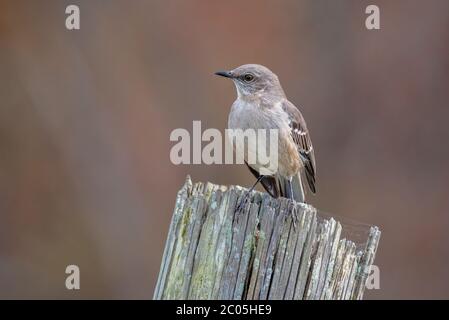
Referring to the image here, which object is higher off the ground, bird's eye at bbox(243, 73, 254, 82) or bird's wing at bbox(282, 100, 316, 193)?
bird's eye at bbox(243, 73, 254, 82)

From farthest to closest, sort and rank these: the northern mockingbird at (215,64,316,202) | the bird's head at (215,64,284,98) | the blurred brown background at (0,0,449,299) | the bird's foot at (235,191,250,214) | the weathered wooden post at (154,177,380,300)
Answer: the blurred brown background at (0,0,449,299) → the bird's head at (215,64,284,98) → the northern mockingbird at (215,64,316,202) → the bird's foot at (235,191,250,214) → the weathered wooden post at (154,177,380,300)

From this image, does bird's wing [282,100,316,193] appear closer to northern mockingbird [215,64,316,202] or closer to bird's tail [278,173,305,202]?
northern mockingbird [215,64,316,202]

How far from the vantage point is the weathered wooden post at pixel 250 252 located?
11.2ft

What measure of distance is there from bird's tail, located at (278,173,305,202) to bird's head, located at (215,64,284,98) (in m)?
0.73

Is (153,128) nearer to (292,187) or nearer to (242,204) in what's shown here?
(292,187)

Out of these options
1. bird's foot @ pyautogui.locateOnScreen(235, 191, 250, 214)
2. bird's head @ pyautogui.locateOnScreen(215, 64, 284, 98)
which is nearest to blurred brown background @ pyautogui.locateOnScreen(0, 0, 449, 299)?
bird's head @ pyautogui.locateOnScreen(215, 64, 284, 98)

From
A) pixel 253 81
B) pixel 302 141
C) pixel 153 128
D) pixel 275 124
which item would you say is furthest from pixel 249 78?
pixel 153 128

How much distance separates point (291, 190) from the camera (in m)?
6.03

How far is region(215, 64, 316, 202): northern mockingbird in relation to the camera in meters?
5.81

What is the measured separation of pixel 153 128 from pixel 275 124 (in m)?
4.29


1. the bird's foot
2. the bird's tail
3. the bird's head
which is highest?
the bird's head

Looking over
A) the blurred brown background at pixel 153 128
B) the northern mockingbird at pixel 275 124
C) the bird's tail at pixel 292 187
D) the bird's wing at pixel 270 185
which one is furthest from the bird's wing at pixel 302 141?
the blurred brown background at pixel 153 128

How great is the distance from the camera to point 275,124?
19.1ft

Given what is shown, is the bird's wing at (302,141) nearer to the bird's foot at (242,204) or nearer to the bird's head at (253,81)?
the bird's head at (253,81)
